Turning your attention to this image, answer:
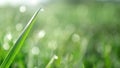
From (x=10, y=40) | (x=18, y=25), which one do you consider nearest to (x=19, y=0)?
(x=18, y=25)

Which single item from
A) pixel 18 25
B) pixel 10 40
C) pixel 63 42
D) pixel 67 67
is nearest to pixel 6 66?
pixel 67 67

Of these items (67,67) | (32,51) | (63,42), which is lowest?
(63,42)

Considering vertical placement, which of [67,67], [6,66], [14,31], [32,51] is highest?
[6,66]

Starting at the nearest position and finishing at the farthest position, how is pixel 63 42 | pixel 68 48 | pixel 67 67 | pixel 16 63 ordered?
pixel 67 67
pixel 16 63
pixel 68 48
pixel 63 42

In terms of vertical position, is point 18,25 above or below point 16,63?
below

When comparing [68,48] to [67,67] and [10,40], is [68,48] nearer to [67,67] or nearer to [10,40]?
[10,40]

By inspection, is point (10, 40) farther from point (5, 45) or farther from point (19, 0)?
point (19, 0)

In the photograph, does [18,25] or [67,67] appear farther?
[18,25]

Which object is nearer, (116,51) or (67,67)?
(67,67)

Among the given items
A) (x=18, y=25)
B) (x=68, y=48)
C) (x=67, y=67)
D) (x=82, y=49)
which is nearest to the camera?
(x=67, y=67)
